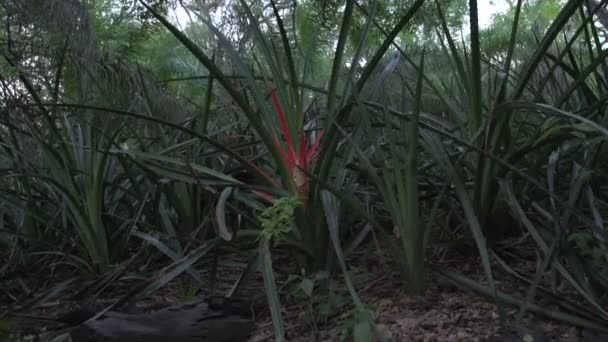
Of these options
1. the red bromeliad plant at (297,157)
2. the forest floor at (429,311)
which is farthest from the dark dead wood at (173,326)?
the red bromeliad plant at (297,157)

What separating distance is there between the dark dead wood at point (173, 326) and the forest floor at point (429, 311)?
76 mm

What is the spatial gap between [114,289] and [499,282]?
121cm

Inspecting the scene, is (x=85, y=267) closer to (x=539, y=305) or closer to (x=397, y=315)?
(x=397, y=315)

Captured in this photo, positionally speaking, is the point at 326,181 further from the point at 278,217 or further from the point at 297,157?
the point at 278,217

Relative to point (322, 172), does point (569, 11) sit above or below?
above

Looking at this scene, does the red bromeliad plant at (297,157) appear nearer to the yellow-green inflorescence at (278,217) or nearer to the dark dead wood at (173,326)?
the yellow-green inflorescence at (278,217)

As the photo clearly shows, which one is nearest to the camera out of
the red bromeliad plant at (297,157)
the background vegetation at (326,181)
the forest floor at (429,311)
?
the forest floor at (429,311)

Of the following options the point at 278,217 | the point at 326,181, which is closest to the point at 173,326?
the point at 278,217

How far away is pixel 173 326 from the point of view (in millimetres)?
1561

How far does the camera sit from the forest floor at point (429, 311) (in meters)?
1.43

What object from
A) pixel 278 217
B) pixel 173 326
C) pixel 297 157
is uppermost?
pixel 297 157

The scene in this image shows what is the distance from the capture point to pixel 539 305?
1.51 m

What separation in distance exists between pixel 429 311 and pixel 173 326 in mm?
620

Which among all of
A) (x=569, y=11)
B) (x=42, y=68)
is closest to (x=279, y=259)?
(x=569, y=11)
